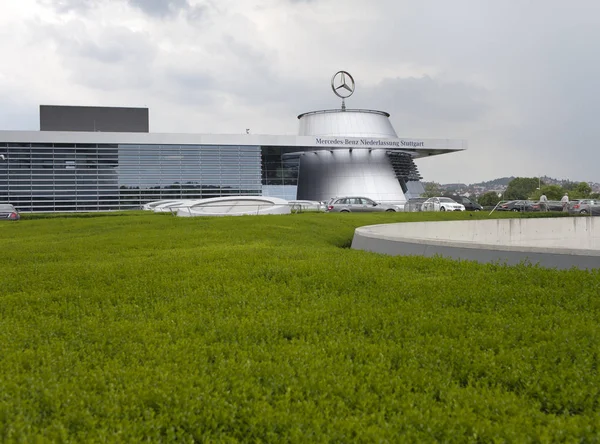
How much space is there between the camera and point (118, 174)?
50125 millimetres

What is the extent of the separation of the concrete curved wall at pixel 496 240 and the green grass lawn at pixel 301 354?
28.0 inches

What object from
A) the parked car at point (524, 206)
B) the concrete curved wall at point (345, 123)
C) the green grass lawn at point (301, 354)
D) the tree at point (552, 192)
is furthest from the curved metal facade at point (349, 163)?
the tree at point (552, 192)

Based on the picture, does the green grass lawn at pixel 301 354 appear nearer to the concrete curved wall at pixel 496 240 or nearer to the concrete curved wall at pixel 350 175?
the concrete curved wall at pixel 496 240

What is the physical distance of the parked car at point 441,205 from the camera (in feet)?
139

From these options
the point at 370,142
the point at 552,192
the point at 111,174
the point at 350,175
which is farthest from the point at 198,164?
the point at 552,192

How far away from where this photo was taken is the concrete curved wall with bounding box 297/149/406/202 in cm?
5431

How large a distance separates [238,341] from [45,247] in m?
9.02

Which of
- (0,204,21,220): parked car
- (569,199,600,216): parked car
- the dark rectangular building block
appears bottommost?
(0,204,21,220): parked car

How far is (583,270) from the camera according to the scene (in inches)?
319

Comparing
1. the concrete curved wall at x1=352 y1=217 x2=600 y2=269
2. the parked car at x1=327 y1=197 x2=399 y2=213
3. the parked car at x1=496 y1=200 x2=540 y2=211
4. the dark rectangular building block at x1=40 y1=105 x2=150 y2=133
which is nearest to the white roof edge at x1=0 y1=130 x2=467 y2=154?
the dark rectangular building block at x1=40 y1=105 x2=150 y2=133

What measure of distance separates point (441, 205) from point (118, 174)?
Result: 27369mm

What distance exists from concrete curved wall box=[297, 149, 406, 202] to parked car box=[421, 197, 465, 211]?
10189 mm

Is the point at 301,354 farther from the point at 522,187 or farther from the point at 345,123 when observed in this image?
the point at 522,187

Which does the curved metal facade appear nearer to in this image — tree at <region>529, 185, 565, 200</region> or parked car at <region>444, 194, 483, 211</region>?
parked car at <region>444, 194, 483, 211</region>
